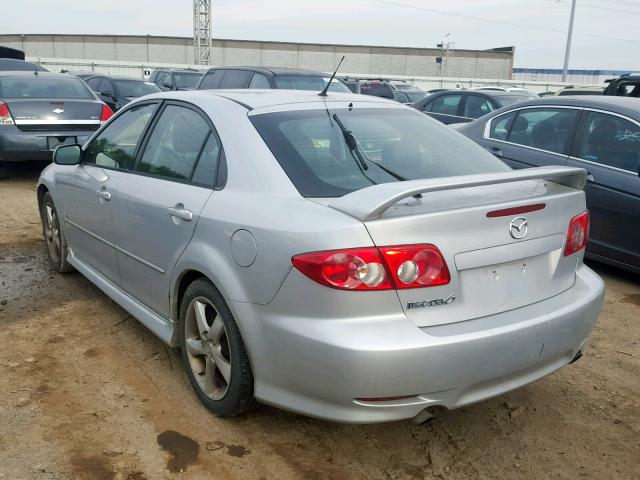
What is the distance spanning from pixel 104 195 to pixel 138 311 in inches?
30.7

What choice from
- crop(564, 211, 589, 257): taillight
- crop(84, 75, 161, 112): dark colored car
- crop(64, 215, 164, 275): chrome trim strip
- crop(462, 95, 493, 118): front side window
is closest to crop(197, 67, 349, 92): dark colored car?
crop(462, 95, 493, 118): front side window

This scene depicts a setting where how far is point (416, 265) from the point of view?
2418 mm

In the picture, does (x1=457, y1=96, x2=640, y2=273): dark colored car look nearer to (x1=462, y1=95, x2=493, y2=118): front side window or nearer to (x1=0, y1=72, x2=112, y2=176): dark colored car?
(x1=462, y1=95, x2=493, y2=118): front side window

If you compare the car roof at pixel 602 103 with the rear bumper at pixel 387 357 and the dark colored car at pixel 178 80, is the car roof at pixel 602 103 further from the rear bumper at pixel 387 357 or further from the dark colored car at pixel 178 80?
the dark colored car at pixel 178 80

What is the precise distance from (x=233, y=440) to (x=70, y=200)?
97.1 inches

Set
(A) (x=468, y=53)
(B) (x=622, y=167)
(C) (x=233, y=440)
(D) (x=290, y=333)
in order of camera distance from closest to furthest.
A: 1. (D) (x=290, y=333)
2. (C) (x=233, y=440)
3. (B) (x=622, y=167)
4. (A) (x=468, y=53)

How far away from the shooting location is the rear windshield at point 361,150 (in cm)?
286

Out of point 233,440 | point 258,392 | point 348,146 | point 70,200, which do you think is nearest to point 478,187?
point 348,146

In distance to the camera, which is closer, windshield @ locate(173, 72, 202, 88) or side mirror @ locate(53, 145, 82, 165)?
side mirror @ locate(53, 145, 82, 165)

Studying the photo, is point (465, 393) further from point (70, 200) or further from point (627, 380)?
point (70, 200)

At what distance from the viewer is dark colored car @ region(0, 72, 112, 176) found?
8.49 meters

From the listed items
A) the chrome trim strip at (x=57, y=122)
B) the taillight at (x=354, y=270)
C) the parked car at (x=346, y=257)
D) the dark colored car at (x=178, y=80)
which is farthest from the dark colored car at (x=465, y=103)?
the taillight at (x=354, y=270)

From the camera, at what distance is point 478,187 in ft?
9.20

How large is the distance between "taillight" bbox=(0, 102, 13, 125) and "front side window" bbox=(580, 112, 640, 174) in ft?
23.1
